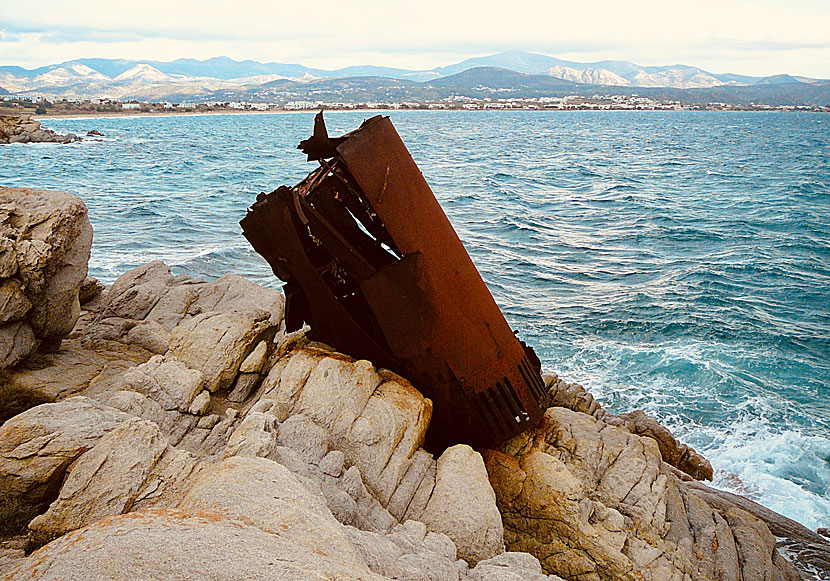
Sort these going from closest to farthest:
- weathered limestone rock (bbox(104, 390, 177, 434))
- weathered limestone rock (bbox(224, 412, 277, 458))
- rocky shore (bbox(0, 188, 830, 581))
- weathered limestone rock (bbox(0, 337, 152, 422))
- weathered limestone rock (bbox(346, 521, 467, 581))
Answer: rocky shore (bbox(0, 188, 830, 581)) → weathered limestone rock (bbox(346, 521, 467, 581)) → weathered limestone rock (bbox(224, 412, 277, 458)) → weathered limestone rock (bbox(104, 390, 177, 434)) → weathered limestone rock (bbox(0, 337, 152, 422))

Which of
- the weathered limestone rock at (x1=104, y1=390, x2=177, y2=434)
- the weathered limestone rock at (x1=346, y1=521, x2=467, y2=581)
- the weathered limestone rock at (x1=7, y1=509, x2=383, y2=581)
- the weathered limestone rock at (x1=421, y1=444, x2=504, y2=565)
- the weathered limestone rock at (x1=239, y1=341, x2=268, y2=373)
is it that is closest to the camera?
the weathered limestone rock at (x1=7, y1=509, x2=383, y2=581)

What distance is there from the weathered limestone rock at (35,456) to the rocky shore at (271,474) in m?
0.01

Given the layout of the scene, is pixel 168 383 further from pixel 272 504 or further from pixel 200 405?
pixel 272 504

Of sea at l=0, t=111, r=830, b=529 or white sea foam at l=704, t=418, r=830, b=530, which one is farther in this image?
sea at l=0, t=111, r=830, b=529

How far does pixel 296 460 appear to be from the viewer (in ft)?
13.5

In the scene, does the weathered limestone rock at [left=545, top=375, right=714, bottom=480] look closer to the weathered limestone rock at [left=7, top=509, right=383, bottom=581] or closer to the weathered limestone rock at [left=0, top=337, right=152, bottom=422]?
the weathered limestone rock at [left=0, top=337, right=152, bottom=422]

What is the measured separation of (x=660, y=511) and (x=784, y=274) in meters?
14.5

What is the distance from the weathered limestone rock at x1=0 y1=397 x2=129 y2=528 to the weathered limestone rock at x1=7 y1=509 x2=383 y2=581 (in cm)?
110

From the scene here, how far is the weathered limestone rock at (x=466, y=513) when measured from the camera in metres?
4.12

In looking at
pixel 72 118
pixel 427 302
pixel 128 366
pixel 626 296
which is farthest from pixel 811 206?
pixel 72 118

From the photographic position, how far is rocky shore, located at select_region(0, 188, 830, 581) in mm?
2682

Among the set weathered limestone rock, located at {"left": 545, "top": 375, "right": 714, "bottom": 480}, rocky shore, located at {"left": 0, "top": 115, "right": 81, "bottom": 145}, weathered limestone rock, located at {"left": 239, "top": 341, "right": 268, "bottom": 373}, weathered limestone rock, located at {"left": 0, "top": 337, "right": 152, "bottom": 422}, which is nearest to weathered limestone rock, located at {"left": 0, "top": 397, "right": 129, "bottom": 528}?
weathered limestone rock, located at {"left": 0, "top": 337, "right": 152, "bottom": 422}

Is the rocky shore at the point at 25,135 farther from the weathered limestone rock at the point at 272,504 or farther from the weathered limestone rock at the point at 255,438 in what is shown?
the weathered limestone rock at the point at 272,504

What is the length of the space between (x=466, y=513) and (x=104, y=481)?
2370 millimetres
